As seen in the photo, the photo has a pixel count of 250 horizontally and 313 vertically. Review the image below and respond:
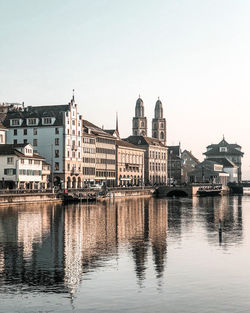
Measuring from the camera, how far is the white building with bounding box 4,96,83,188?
158 metres

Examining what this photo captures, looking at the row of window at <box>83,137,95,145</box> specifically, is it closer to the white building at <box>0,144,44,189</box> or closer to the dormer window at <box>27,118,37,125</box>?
the dormer window at <box>27,118,37,125</box>

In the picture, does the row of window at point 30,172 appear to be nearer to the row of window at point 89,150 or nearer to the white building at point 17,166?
the white building at point 17,166

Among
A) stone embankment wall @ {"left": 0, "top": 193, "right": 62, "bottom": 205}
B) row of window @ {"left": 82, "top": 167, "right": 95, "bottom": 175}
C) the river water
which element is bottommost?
the river water

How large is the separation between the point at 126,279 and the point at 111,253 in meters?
10.9

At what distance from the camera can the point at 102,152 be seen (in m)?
191

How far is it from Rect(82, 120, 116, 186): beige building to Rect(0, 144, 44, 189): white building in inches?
1739

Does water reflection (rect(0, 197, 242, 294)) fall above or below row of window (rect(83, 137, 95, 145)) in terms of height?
below

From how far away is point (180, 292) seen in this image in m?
37.1

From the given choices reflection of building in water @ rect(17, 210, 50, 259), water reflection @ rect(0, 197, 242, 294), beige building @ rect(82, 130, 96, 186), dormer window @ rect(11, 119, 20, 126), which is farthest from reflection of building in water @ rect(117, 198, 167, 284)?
beige building @ rect(82, 130, 96, 186)

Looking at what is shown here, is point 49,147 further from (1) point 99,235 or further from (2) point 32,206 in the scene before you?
(1) point 99,235

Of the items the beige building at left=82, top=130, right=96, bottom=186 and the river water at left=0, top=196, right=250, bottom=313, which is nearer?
the river water at left=0, top=196, right=250, bottom=313

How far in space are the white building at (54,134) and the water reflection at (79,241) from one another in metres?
58.8

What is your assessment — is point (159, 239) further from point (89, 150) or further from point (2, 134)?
point (89, 150)

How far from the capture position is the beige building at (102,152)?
7312 inches
